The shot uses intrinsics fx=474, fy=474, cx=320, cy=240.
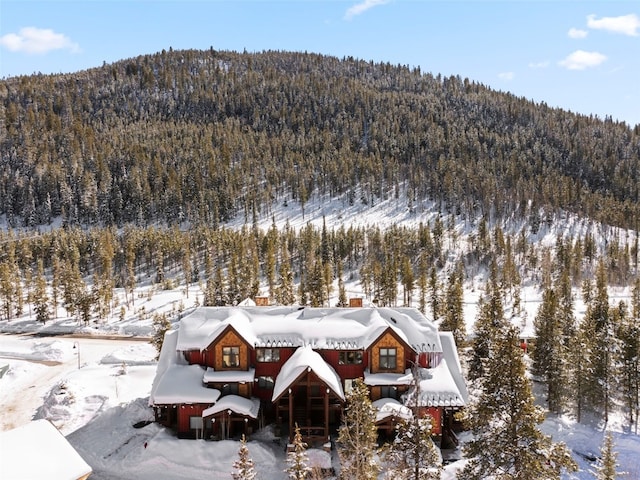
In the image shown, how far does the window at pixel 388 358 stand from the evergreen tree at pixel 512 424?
45.9ft

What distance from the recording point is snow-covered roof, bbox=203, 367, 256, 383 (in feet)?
112

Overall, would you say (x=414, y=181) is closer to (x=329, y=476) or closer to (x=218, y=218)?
(x=218, y=218)

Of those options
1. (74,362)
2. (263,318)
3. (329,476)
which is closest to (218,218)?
(74,362)

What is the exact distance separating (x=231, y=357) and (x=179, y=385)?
412 cm

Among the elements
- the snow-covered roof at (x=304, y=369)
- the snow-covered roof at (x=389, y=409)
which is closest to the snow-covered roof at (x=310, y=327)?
the snow-covered roof at (x=304, y=369)

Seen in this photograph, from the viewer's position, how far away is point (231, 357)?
35594 mm

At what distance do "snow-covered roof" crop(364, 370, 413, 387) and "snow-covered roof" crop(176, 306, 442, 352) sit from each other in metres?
2.16

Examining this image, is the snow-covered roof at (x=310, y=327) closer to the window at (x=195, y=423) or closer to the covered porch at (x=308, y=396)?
the covered porch at (x=308, y=396)

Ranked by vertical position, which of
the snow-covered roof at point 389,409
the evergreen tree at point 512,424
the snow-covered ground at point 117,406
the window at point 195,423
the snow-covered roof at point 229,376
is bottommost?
the snow-covered ground at point 117,406

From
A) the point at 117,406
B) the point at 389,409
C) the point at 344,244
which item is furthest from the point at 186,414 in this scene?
the point at 344,244

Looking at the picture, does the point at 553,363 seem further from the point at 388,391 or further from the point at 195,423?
the point at 195,423

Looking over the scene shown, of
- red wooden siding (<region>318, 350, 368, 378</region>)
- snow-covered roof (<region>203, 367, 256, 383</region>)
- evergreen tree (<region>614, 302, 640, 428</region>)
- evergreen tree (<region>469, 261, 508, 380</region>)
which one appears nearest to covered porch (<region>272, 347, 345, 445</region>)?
red wooden siding (<region>318, 350, 368, 378</region>)

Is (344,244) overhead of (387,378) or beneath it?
overhead

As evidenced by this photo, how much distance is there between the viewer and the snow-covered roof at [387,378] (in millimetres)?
34031
